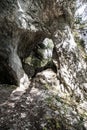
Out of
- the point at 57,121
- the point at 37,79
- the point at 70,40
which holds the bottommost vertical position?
the point at 57,121

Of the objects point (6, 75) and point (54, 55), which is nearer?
point (6, 75)

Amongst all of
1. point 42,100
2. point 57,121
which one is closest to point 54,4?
point 42,100

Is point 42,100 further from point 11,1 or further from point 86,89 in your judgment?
point 11,1

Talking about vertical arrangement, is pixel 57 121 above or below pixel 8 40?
below

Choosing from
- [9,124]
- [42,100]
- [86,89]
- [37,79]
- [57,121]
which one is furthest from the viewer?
[37,79]

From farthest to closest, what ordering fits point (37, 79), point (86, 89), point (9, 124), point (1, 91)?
point (37, 79) < point (86, 89) < point (1, 91) < point (9, 124)

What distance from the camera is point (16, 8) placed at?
864cm

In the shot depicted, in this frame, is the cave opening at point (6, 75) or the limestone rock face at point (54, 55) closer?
the limestone rock face at point (54, 55)

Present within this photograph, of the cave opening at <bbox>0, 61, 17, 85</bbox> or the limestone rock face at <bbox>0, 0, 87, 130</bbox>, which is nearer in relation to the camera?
the limestone rock face at <bbox>0, 0, 87, 130</bbox>

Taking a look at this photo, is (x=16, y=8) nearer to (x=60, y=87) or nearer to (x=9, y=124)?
(x=60, y=87)

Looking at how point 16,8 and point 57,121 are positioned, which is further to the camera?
point 16,8

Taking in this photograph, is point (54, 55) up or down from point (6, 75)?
up

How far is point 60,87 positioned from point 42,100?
214 cm

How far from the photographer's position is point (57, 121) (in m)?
5.46
